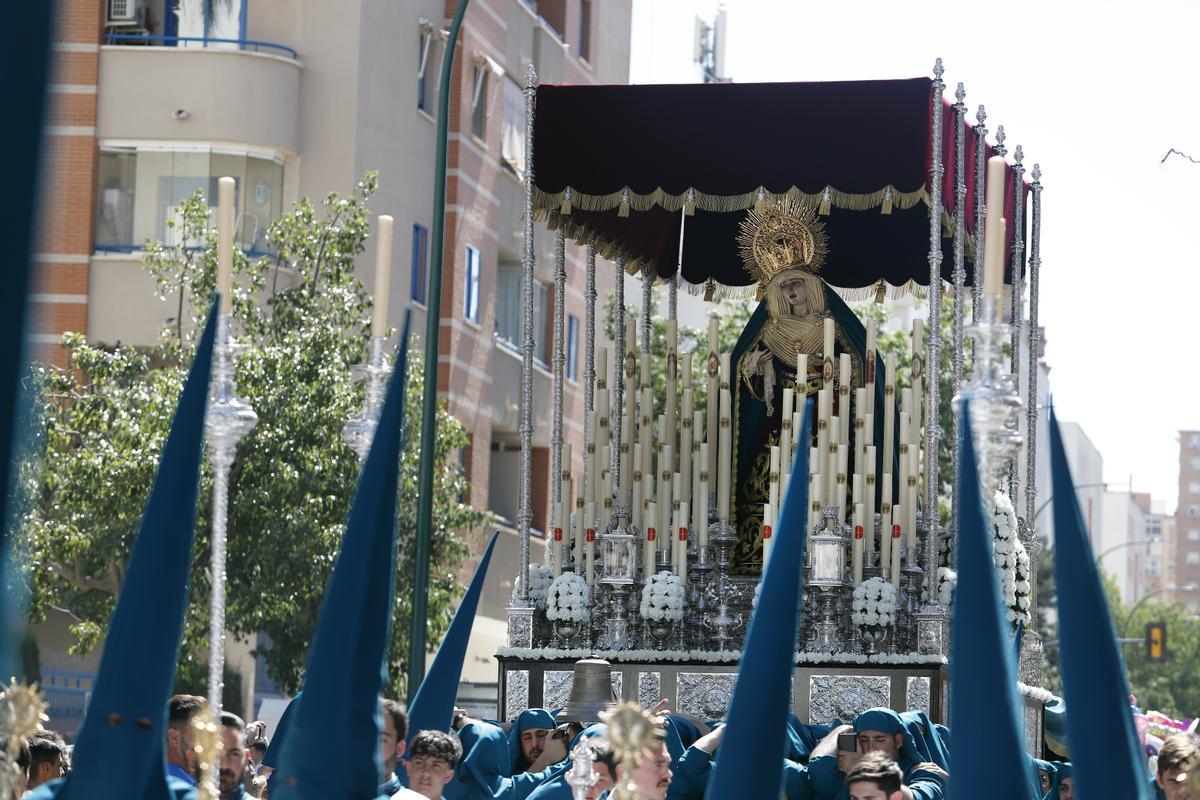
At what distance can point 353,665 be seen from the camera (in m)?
7.02

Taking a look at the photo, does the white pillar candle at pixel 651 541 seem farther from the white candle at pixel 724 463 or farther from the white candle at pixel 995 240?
the white candle at pixel 995 240

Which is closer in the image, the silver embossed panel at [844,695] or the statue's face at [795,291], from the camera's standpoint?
the silver embossed panel at [844,695]

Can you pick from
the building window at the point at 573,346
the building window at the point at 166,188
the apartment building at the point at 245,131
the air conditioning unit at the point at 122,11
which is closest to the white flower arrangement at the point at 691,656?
the apartment building at the point at 245,131

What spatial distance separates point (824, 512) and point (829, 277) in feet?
10.8

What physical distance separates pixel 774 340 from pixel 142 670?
970 centimetres

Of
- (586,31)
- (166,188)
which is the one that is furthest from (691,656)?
(586,31)

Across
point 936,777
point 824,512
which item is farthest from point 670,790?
point 824,512

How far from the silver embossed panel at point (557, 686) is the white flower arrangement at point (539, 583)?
54 centimetres

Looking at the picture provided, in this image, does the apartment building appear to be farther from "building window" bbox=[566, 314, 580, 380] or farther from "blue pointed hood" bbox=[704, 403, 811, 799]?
"blue pointed hood" bbox=[704, 403, 811, 799]

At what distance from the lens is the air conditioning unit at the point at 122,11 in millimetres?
28156

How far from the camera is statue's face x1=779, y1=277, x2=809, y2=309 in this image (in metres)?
15.7

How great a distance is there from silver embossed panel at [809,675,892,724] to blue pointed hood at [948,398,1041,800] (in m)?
8.08

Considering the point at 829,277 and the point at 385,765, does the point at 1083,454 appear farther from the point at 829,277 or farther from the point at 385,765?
the point at 385,765

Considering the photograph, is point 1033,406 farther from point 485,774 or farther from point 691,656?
point 485,774
